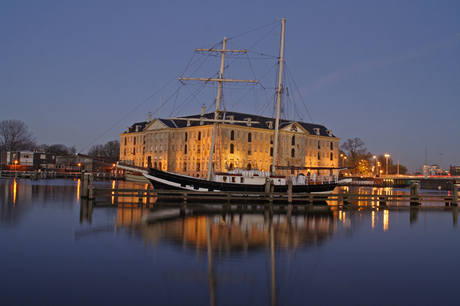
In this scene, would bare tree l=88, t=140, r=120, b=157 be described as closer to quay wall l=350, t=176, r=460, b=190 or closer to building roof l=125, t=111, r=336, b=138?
building roof l=125, t=111, r=336, b=138

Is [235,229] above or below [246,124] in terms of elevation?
below

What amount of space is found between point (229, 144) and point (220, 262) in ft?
288

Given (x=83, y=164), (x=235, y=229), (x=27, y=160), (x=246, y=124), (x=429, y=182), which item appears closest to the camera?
(x=235, y=229)

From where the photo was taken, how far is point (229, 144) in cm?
10162

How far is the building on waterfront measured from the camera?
335 ft

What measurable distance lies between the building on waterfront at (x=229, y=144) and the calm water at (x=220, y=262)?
72.5m

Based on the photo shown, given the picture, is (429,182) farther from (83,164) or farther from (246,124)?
(83,164)

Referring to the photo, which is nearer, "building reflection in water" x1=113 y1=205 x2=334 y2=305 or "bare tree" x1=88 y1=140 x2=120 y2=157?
"building reflection in water" x1=113 y1=205 x2=334 y2=305

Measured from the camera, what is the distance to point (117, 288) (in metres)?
11.2

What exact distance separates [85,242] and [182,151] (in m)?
95.1

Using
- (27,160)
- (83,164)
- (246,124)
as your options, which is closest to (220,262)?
(246,124)

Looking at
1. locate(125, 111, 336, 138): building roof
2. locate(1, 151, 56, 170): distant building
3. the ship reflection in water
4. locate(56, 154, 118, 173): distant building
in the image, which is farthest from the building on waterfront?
the ship reflection in water

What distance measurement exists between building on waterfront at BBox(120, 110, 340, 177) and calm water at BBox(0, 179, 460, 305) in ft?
238

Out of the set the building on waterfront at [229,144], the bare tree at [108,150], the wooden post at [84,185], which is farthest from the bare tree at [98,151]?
the wooden post at [84,185]
